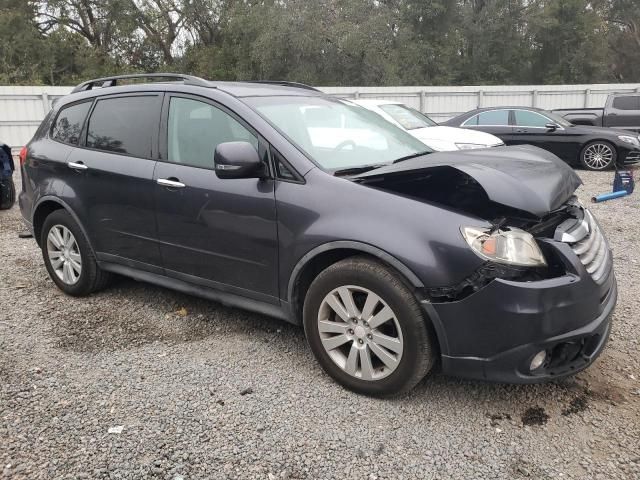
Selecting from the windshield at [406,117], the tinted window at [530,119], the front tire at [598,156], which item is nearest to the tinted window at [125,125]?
the windshield at [406,117]

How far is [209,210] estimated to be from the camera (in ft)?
11.3

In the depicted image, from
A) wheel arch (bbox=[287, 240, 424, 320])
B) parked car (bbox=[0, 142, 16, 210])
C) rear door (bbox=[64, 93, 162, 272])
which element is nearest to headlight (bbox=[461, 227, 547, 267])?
wheel arch (bbox=[287, 240, 424, 320])

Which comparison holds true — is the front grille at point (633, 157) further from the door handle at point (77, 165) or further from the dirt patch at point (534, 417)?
the door handle at point (77, 165)

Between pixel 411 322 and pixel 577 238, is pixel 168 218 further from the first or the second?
pixel 577 238

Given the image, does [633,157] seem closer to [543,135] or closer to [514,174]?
[543,135]

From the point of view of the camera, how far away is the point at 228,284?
138 inches

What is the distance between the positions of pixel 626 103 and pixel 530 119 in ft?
11.5

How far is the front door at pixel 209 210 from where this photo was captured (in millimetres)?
3262

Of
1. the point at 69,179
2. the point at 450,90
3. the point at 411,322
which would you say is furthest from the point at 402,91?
the point at 411,322

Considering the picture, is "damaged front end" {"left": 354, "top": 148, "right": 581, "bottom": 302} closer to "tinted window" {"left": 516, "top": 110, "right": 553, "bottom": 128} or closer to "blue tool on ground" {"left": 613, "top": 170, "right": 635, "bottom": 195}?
"blue tool on ground" {"left": 613, "top": 170, "right": 635, "bottom": 195}

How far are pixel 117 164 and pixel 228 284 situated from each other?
4.30 ft

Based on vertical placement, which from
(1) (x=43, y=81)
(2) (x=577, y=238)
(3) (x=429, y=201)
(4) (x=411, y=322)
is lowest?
(4) (x=411, y=322)

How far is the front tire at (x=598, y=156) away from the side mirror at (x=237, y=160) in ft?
34.0

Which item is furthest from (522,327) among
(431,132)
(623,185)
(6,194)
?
(6,194)
